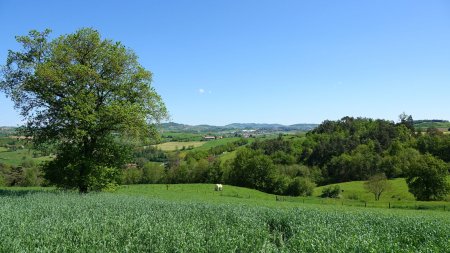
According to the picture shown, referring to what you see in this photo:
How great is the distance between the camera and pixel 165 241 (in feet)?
36.1

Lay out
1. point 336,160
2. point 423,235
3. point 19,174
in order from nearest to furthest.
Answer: point 423,235 < point 19,174 < point 336,160

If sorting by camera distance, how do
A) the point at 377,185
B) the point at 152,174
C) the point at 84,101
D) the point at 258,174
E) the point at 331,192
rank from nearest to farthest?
the point at 84,101
the point at 377,185
the point at 258,174
the point at 331,192
the point at 152,174

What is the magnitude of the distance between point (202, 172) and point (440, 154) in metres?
78.8

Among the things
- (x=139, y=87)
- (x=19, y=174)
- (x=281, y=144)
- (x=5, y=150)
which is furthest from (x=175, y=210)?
(x=5, y=150)

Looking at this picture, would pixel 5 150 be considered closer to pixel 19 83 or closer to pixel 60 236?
pixel 19 83

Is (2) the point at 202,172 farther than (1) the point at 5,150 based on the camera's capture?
No

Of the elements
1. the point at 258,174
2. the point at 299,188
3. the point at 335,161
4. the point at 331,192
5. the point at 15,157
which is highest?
the point at 15,157

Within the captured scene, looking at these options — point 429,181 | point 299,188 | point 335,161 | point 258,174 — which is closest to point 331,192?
point 299,188

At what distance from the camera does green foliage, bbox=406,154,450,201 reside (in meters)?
75.1

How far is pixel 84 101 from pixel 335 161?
362ft

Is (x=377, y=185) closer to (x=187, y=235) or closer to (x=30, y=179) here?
(x=30, y=179)

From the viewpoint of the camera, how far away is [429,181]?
7575 cm

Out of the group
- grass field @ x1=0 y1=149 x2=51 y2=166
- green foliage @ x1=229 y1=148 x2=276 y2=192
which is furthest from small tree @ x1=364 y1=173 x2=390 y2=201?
grass field @ x1=0 y1=149 x2=51 y2=166

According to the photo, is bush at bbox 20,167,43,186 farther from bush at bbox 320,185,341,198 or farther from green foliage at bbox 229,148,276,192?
bush at bbox 320,185,341,198
